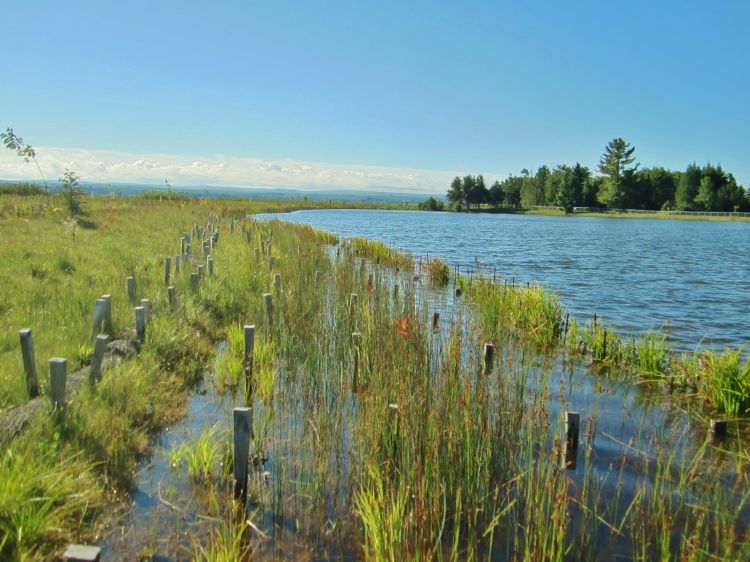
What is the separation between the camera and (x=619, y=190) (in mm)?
83688

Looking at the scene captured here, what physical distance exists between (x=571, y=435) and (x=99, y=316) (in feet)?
16.1

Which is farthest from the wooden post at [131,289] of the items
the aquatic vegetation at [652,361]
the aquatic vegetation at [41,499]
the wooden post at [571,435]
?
the aquatic vegetation at [652,361]

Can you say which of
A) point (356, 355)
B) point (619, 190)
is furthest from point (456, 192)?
point (356, 355)

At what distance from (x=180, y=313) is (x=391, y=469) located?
478cm

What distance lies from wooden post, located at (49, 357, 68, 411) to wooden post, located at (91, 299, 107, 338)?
188 cm

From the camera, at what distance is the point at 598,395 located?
7.07 meters

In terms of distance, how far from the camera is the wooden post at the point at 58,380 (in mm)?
4168

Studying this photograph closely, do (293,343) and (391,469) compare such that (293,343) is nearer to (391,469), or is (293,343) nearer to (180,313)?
(180,313)

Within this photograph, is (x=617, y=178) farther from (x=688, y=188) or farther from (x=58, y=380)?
(x=58, y=380)

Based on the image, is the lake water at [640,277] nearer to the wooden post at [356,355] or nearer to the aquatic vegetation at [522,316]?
the aquatic vegetation at [522,316]

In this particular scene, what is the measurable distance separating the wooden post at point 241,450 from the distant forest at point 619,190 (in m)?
Answer: 86.5

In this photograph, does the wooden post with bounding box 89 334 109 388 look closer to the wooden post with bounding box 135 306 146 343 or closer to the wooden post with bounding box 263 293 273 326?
the wooden post with bounding box 135 306 146 343

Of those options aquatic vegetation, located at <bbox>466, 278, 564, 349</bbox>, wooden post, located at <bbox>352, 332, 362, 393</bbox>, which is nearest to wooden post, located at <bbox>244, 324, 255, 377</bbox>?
wooden post, located at <bbox>352, 332, 362, 393</bbox>

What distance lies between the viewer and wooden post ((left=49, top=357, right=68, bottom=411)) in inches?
164
